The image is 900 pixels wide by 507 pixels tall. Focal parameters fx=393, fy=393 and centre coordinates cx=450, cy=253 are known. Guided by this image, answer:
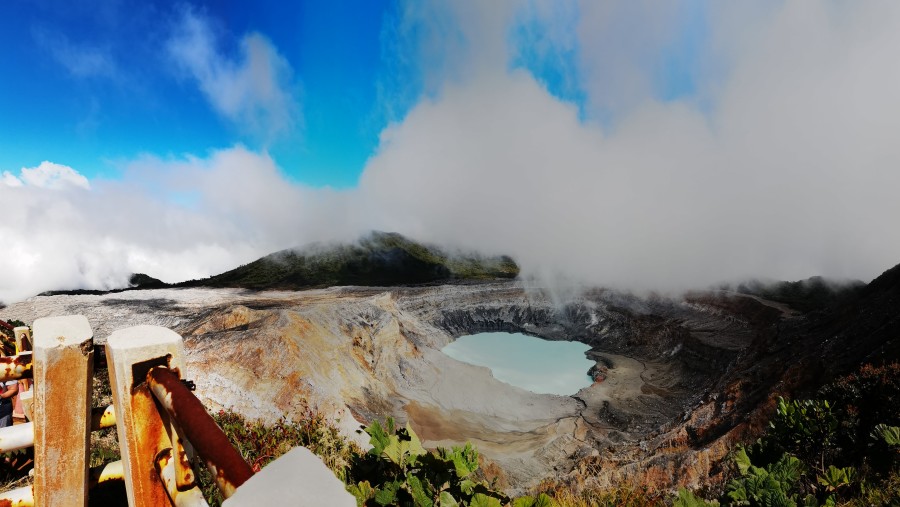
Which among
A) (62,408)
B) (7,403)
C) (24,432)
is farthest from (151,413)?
(7,403)

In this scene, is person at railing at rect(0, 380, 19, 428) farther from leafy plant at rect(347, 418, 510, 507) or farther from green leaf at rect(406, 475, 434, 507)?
green leaf at rect(406, 475, 434, 507)

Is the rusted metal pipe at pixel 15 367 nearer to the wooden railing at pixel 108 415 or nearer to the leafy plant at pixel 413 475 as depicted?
the wooden railing at pixel 108 415

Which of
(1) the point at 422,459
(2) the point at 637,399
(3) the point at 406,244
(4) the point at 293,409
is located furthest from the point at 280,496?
(3) the point at 406,244

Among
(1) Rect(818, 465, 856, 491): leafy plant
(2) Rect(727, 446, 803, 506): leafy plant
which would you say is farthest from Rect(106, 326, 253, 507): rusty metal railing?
(1) Rect(818, 465, 856, 491): leafy plant

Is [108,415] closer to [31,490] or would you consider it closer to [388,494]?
[31,490]

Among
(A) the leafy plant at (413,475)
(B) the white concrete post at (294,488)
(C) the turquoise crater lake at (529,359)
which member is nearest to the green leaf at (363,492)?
(A) the leafy plant at (413,475)

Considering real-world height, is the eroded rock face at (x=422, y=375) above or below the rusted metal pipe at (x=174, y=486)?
below

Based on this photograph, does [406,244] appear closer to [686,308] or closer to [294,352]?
[686,308]
